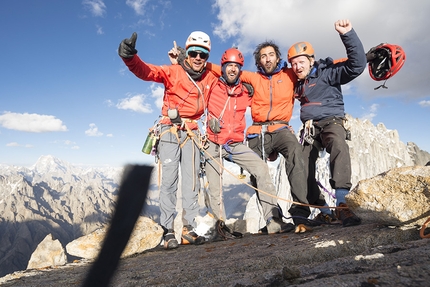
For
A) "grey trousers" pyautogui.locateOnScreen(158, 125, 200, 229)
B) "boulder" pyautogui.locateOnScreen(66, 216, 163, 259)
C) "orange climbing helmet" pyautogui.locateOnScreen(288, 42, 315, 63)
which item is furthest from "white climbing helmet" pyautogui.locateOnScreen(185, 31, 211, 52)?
"boulder" pyautogui.locateOnScreen(66, 216, 163, 259)

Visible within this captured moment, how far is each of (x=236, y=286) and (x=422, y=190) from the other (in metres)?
2.95

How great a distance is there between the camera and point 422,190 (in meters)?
3.54

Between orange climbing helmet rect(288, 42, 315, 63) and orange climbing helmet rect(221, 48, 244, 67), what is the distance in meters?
1.40

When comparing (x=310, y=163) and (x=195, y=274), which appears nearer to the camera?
(x=195, y=274)

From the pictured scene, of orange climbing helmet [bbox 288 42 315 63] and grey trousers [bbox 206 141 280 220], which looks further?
orange climbing helmet [bbox 288 42 315 63]

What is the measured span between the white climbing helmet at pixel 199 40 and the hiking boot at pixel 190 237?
4.84 meters

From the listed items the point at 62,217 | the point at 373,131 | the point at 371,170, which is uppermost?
the point at 373,131

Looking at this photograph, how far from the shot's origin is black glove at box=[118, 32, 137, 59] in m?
5.80

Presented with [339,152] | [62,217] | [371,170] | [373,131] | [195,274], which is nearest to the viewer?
[195,274]

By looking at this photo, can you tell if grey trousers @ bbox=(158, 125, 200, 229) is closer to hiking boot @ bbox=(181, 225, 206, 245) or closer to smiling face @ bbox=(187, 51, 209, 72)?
hiking boot @ bbox=(181, 225, 206, 245)

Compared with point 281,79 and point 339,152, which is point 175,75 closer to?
point 281,79

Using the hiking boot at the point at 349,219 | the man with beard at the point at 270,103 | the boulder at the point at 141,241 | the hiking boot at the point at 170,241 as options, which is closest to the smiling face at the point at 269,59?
the man with beard at the point at 270,103

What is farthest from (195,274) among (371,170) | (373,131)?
(373,131)

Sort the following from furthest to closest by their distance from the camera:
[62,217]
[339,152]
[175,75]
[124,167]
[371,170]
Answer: [62,217]
[371,170]
[175,75]
[339,152]
[124,167]
